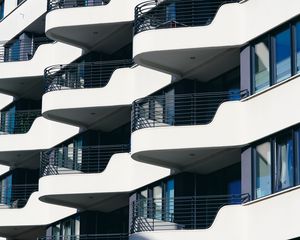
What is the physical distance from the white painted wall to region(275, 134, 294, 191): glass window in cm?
45

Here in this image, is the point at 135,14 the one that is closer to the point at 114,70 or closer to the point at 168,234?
the point at 114,70

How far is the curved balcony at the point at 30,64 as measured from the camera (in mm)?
44656

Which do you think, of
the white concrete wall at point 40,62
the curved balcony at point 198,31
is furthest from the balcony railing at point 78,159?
the curved balcony at point 198,31

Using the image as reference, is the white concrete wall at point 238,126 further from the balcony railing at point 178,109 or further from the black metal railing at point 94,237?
the black metal railing at point 94,237

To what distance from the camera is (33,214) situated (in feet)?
145

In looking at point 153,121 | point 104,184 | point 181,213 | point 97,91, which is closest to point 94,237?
point 104,184

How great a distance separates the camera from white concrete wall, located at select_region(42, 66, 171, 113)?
38.2 meters

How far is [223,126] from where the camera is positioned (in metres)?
32.8

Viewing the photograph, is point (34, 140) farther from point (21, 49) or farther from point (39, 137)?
point (21, 49)

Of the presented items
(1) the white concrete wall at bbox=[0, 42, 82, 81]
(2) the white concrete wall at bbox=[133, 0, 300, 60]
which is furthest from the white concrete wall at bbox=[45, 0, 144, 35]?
(2) the white concrete wall at bbox=[133, 0, 300, 60]

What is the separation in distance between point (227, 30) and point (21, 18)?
17.2 metres

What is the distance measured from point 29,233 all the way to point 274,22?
18.7 meters

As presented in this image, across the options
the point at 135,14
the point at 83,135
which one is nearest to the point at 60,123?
the point at 83,135

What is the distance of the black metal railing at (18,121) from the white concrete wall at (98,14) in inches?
284
